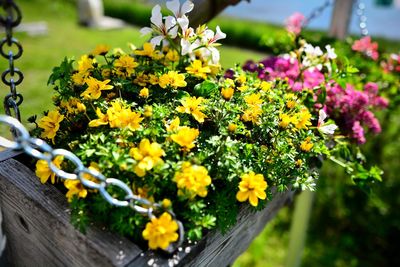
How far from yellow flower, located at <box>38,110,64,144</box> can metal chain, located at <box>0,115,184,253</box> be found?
21cm

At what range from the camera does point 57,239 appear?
1001 millimetres

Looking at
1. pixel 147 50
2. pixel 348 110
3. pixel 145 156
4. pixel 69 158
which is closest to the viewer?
pixel 69 158

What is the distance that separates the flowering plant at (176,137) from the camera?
91 centimetres

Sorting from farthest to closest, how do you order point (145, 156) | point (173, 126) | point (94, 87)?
point (94, 87)
point (173, 126)
point (145, 156)

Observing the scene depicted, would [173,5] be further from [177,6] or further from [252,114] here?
[252,114]

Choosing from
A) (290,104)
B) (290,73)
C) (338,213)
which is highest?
(290,104)

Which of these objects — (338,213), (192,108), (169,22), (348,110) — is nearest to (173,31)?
(169,22)

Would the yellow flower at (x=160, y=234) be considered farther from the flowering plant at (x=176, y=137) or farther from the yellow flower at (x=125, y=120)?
the yellow flower at (x=125, y=120)

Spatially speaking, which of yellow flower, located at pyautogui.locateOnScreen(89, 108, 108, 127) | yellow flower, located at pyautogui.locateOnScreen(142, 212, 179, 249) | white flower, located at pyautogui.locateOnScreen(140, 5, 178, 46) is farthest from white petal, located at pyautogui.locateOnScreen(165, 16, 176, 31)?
yellow flower, located at pyautogui.locateOnScreen(142, 212, 179, 249)

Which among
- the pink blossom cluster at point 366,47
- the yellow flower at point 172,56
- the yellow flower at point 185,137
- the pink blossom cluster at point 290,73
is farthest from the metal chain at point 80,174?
the pink blossom cluster at point 366,47

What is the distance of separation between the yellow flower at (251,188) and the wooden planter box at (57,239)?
129 mm

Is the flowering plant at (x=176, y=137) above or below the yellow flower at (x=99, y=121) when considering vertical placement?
below

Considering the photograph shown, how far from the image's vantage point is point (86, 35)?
23.2ft

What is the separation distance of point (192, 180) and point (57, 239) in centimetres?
40
